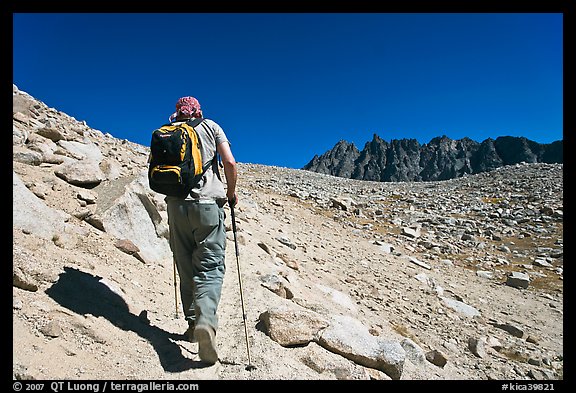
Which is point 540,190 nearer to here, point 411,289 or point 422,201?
point 422,201

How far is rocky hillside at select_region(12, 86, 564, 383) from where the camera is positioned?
11.6ft

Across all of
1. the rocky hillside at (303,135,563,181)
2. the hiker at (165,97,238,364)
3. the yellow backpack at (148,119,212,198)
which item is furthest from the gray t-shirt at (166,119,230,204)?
the rocky hillside at (303,135,563,181)

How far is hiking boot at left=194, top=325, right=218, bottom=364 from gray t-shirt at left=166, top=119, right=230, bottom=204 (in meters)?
1.36

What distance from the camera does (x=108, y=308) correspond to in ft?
13.6

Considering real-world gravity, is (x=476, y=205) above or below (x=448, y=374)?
above

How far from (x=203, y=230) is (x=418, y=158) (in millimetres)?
144132

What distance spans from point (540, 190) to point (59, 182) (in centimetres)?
3018

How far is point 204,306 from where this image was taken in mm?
3549

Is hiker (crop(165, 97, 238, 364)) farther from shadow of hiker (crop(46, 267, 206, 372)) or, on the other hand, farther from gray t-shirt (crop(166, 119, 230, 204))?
shadow of hiker (crop(46, 267, 206, 372))

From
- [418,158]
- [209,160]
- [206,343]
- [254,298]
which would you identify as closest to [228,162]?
[209,160]

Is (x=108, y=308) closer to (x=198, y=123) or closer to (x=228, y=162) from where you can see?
(x=228, y=162)
